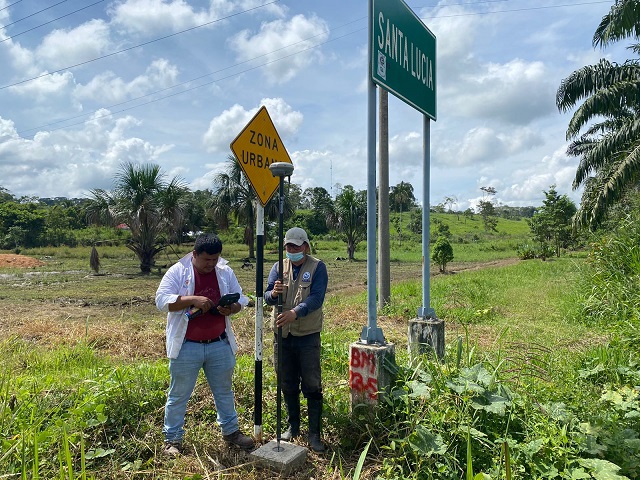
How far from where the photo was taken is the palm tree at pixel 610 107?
42.0 ft

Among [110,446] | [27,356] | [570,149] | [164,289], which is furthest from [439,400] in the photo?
[570,149]

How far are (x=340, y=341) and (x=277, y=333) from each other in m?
3.03

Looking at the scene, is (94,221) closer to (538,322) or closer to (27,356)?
(27,356)

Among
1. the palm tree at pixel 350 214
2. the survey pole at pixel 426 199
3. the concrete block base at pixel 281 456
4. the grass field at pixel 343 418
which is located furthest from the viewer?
the palm tree at pixel 350 214

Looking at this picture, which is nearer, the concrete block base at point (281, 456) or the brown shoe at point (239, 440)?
the concrete block base at point (281, 456)

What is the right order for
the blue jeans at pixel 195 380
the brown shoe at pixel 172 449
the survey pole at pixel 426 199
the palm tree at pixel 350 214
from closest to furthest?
the brown shoe at pixel 172 449 → the blue jeans at pixel 195 380 → the survey pole at pixel 426 199 → the palm tree at pixel 350 214

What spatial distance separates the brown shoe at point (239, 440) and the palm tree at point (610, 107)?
505 inches

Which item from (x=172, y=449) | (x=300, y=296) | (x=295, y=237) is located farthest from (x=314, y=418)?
(x=295, y=237)

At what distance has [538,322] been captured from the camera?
24.7 ft

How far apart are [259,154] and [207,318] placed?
4.32ft

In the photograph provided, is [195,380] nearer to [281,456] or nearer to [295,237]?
[281,456]

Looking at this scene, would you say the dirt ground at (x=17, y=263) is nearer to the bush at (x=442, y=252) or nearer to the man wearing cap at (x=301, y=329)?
Answer: the bush at (x=442, y=252)

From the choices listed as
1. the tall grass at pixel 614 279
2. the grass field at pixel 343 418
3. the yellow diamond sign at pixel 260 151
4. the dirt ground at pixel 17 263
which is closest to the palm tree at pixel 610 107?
the tall grass at pixel 614 279

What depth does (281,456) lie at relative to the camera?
3.05 metres
